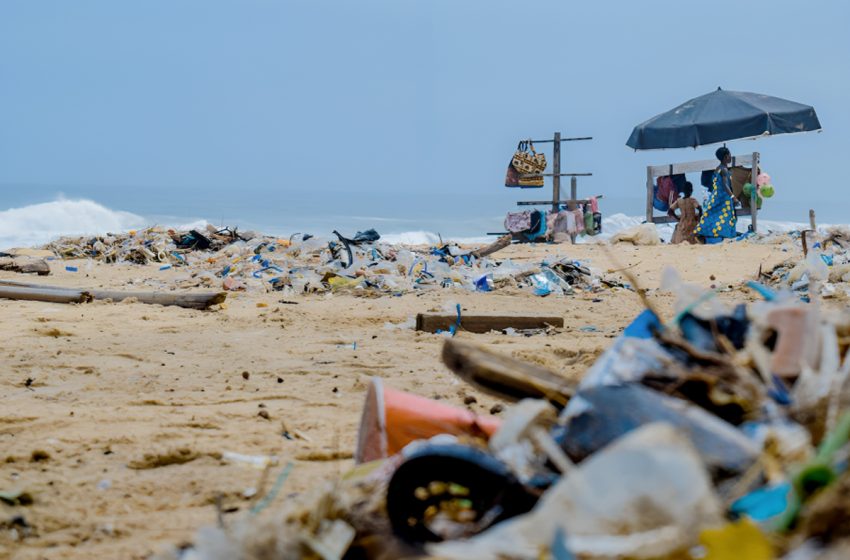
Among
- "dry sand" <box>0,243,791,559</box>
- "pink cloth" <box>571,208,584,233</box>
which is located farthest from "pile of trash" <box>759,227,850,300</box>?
"pink cloth" <box>571,208,584,233</box>

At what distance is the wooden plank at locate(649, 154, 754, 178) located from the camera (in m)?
14.1

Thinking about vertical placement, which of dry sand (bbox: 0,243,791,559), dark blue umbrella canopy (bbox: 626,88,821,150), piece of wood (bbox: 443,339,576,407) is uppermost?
dark blue umbrella canopy (bbox: 626,88,821,150)

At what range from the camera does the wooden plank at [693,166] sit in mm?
14070

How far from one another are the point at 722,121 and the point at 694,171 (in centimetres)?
123

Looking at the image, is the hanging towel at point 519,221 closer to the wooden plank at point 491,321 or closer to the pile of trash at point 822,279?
the pile of trash at point 822,279

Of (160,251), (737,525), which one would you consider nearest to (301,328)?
(737,525)

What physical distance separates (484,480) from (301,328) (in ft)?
16.3

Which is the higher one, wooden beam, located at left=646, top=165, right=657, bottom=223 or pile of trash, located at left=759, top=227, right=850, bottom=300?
wooden beam, located at left=646, top=165, right=657, bottom=223

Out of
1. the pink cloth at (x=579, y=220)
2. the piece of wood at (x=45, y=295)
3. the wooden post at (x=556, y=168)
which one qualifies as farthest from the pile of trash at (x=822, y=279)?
the wooden post at (x=556, y=168)

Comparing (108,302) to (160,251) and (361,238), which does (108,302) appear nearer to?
(361,238)

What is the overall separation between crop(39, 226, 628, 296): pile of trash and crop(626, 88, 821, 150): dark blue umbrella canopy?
4218 mm

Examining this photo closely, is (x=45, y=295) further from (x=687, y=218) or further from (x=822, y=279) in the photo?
(x=687, y=218)

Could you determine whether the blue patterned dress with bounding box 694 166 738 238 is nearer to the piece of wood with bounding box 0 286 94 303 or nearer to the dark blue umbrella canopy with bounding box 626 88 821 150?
the dark blue umbrella canopy with bounding box 626 88 821 150

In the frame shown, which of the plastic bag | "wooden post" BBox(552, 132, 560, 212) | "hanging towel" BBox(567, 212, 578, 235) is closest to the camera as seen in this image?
the plastic bag
